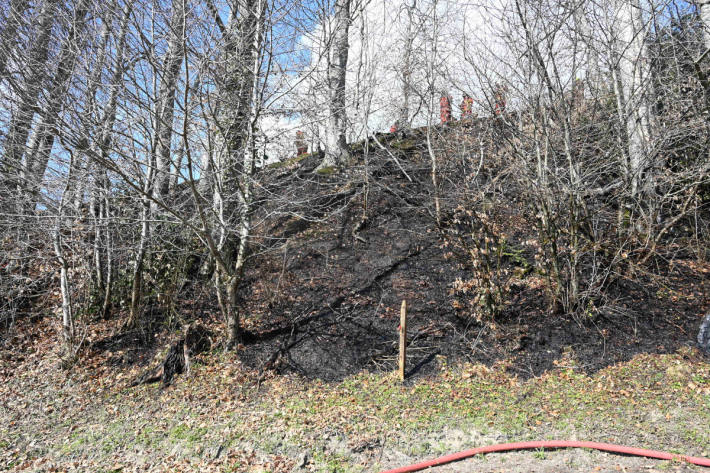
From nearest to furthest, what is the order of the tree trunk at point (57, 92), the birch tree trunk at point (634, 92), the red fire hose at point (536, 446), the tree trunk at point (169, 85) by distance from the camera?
the red fire hose at point (536, 446) → the tree trunk at point (169, 85) → the tree trunk at point (57, 92) → the birch tree trunk at point (634, 92)

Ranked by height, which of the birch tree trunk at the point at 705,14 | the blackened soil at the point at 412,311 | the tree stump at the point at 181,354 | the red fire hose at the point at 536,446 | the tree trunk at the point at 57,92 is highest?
the birch tree trunk at the point at 705,14

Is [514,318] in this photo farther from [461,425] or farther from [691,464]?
[691,464]

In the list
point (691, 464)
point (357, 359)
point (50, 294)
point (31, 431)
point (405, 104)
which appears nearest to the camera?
point (691, 464)

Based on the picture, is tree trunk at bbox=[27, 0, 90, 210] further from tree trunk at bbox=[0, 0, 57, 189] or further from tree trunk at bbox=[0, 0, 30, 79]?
tree trunk at bbox=[0, 0, 30, 79]

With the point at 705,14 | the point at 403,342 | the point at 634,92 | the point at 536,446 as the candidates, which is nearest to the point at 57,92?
the point at 403,342

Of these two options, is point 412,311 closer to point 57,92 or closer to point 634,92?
point 634,92

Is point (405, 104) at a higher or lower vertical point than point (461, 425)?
higher

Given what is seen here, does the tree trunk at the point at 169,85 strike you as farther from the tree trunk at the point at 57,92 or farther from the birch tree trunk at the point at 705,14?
the birch tree trunk at the point at 705,14

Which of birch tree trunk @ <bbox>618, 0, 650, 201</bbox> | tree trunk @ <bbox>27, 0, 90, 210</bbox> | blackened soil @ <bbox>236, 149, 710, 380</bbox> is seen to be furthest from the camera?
birch tree trunk @ <bbox>618, 0, 650, 201</bbox>

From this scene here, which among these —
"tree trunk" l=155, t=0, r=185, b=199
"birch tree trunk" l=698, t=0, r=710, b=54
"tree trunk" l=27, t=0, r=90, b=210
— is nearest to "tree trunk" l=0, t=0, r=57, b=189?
"tree trunk" l=27, t=0, r=90, b=210

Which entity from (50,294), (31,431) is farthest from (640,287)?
(50,294)

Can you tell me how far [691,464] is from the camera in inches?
126

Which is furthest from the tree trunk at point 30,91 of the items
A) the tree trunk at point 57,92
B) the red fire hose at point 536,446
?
the red fire hose at point 536,446

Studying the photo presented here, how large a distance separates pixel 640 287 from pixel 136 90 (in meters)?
6.63
